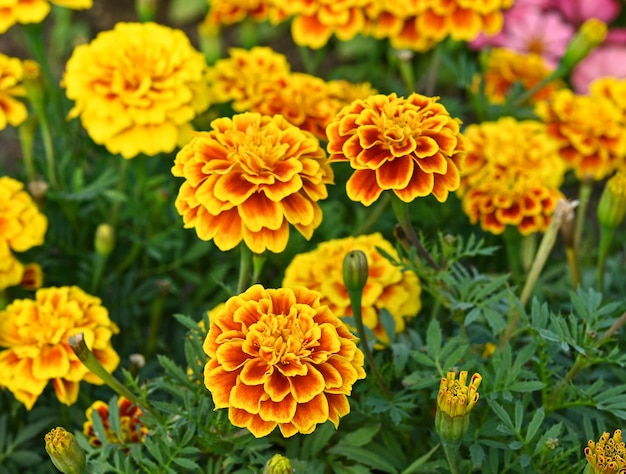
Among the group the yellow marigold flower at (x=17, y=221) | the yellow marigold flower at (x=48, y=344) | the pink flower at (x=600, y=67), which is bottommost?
the pink flower at (x=600, y=67)

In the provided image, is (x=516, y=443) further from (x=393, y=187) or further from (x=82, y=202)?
(x=82, y=202)

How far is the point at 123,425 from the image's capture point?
1.00 m

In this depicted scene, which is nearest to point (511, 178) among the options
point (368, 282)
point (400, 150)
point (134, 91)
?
point (368, 282)

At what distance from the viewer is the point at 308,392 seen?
73 centimetres

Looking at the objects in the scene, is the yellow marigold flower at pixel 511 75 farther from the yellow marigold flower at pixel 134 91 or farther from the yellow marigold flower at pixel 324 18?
the yellow marigold flower at pixel 134 91

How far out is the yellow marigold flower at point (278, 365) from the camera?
73cm

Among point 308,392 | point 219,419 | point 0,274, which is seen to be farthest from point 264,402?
point 0,274

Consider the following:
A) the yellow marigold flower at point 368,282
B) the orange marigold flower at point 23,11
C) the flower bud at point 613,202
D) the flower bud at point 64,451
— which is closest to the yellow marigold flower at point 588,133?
the flower bud at point 613,202

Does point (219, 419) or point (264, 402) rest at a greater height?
point (264, 402)

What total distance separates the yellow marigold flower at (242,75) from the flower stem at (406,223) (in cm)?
42

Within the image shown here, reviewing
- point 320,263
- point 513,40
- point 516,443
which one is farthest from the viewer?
point 513,40

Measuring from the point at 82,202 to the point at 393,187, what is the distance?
743mm

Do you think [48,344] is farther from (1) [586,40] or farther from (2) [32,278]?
(1) [586,40]

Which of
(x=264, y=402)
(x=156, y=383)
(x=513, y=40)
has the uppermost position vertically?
(x=264, y=402)
